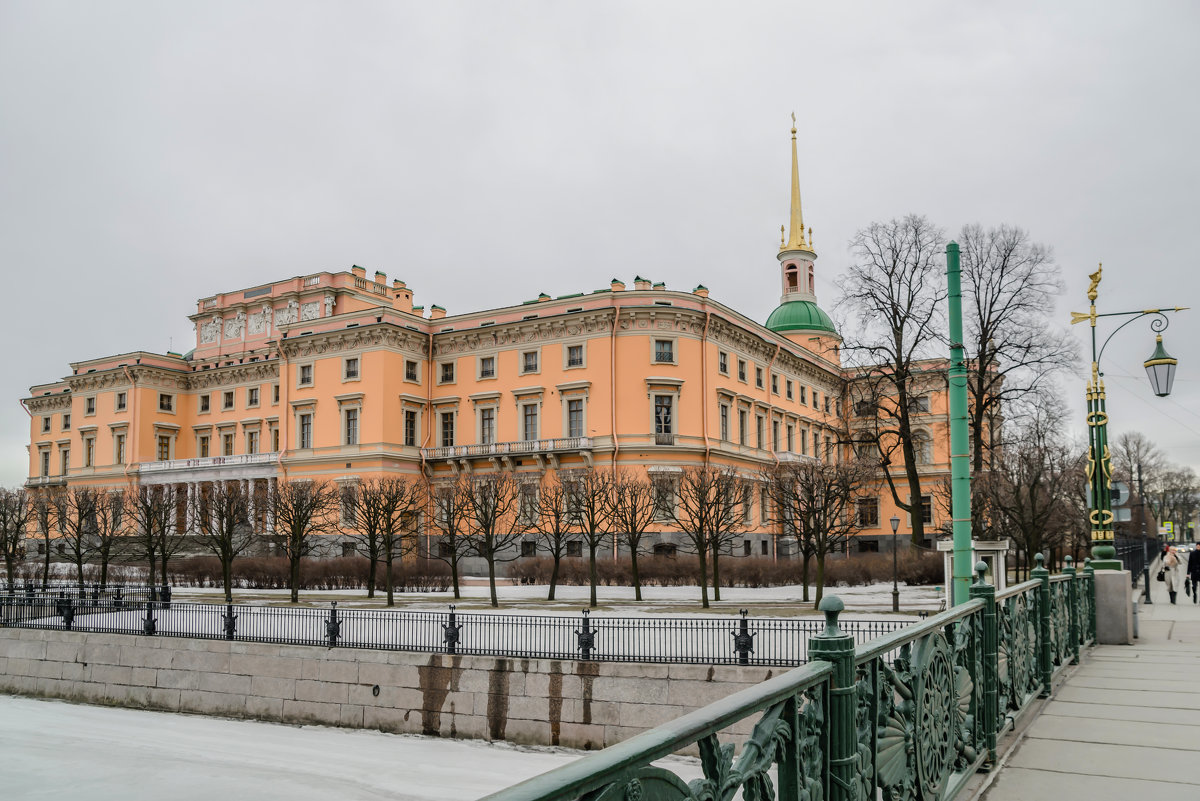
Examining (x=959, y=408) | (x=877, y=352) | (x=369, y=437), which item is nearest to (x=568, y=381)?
(x=369, y=437)

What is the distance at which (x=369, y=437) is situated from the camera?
181ft

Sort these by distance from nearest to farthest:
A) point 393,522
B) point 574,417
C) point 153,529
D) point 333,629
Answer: point 333,629, point 393,522, point 153,529, point 574,417

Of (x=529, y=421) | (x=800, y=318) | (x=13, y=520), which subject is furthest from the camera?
(x=800, y=318)

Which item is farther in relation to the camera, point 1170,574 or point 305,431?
point 305,431

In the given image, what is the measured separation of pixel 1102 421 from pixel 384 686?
15812 millimetres

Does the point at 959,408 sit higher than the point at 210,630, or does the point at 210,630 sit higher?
the point at 959,408

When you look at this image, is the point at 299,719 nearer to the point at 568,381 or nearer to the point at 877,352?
the point at 877,352

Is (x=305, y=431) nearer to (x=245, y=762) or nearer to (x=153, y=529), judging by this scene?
(x=153, y=529)

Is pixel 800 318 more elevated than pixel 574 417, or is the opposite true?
pixel 800 318

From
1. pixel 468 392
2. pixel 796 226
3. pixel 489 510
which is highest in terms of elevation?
pixel 796 226

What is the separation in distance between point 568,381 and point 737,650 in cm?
3592

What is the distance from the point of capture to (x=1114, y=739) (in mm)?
7016

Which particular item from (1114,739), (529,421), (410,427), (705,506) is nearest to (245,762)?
(1114,739)

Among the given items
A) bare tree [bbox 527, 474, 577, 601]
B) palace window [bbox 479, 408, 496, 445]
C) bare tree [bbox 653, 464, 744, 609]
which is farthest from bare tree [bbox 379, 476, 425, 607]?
bare tree [bbox 653, 464, 744, 609]
